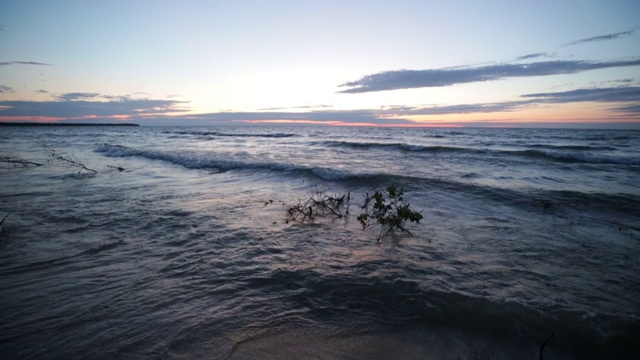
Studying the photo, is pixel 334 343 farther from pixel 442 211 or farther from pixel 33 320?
pixel 442 211

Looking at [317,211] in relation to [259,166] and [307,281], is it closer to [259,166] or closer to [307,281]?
[307,281]

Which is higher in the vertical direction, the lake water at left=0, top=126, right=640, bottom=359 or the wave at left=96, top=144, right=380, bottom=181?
the wave at left=96, top=144, right=380, bottom=181

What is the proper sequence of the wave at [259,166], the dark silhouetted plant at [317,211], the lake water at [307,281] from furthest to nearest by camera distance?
the wave at [259,166] → the dark silhouetted plant at [317,211] → the lake water at [307,281]

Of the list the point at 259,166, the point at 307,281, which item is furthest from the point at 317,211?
the point at 259,166

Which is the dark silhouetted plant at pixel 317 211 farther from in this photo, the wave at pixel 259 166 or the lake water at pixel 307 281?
the wave at pixel 259 166

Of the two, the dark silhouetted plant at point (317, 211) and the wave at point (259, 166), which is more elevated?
the wave at point (259, 166)

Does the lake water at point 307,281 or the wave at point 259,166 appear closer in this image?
the lake water at point 307,281

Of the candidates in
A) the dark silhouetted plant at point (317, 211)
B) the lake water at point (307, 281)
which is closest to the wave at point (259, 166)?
the lake water at point (307, 281)

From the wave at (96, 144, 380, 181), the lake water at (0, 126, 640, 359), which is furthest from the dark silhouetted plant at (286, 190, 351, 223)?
the wave at (96, 144, 380, 181)

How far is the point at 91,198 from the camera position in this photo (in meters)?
8.34

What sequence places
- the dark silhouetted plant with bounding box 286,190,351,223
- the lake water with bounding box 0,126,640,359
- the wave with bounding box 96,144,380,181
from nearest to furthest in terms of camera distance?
the lake water with bounding box 0,126,640,359
the dark silhouetted plant with bounding box 286,190,351,223
the wave with bounding box 96,144,380,181

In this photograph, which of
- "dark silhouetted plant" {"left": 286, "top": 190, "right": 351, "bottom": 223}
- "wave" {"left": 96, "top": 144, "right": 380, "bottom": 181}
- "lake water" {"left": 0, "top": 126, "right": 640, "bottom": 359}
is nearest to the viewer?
"lake water" {"left": 0, "top": 126, "right": 640, "bottom": 359}

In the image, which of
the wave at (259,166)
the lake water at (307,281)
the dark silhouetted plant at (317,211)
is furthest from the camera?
the wave at (259,166)

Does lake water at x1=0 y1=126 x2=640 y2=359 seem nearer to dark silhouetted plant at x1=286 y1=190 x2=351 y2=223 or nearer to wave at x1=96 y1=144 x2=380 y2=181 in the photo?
dark silhouetted plant at x1=286 y1=190 x2=351 y2=223
